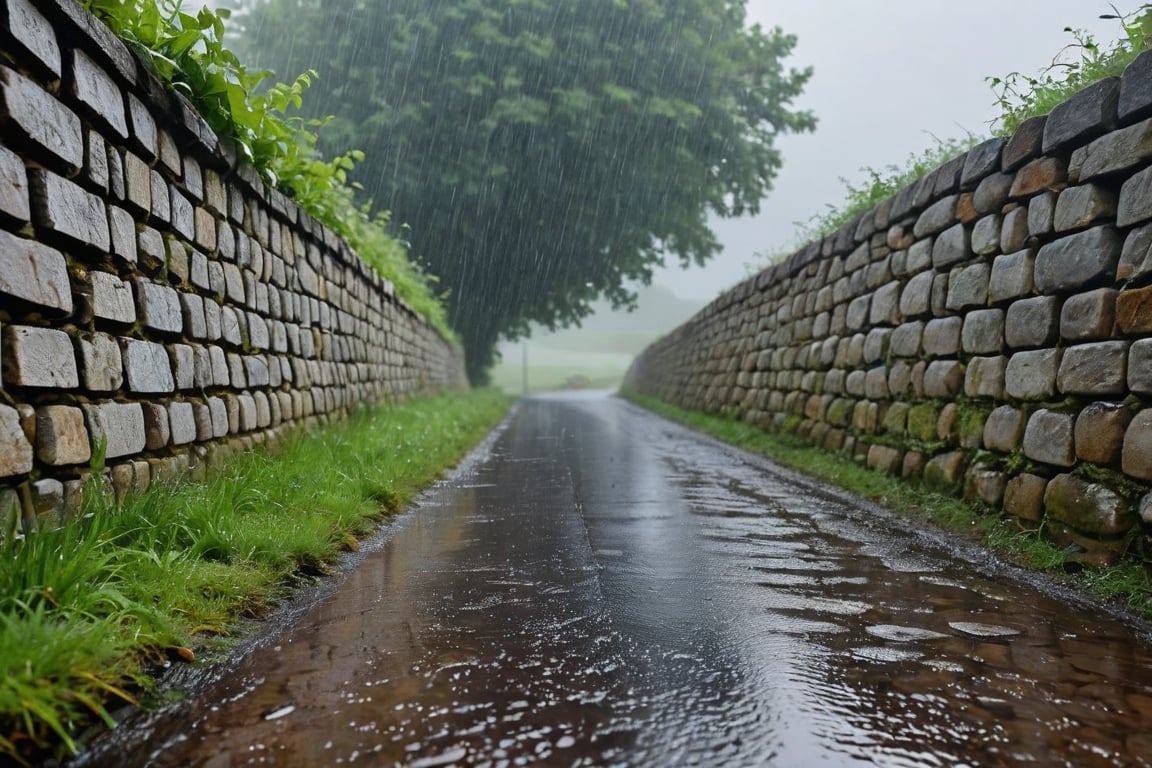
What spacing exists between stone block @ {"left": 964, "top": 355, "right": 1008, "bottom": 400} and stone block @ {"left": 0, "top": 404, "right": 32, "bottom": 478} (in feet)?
14.5

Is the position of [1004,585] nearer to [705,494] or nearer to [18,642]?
[705,494]

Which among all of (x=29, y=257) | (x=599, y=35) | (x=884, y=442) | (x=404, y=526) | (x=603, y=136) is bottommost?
(x=404, y=526)

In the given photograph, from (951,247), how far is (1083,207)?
53.5 inches

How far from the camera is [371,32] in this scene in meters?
15.7

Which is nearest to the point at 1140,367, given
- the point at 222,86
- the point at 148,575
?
the point at 148,575

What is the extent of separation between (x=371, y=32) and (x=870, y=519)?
15.2m

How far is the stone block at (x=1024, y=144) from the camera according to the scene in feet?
12.8

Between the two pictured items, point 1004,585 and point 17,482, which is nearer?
point 17,482

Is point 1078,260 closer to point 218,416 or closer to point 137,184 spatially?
point 137,184

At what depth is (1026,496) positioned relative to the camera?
3.66m

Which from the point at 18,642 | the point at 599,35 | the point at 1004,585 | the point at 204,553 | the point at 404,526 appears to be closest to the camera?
the point at 18,642

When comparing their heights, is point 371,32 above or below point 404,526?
above

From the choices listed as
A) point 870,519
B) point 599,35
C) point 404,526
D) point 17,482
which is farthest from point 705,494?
point 599,35

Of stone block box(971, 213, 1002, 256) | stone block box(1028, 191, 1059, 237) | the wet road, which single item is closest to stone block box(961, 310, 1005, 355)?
stone block box(971, 213, 1002, 256)
